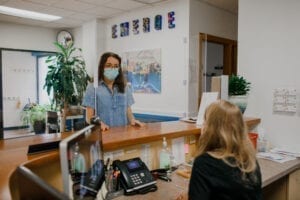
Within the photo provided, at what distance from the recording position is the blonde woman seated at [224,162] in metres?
1.24

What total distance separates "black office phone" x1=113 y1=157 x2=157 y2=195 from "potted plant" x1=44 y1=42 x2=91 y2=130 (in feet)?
13.2

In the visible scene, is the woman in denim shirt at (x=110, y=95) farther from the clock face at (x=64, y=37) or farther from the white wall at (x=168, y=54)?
the clock face at (x=64, y=37)

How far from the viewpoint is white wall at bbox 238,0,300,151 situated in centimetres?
263

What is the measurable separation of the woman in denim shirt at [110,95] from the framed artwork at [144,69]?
212 cm

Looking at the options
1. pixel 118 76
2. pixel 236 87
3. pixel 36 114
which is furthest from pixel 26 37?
pixel 236 87

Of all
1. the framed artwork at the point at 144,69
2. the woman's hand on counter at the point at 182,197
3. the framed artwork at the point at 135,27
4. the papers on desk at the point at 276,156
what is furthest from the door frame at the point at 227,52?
the woman's hand on counter at the point at 182,197

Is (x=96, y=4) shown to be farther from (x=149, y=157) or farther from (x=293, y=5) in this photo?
(x=149, y=157)

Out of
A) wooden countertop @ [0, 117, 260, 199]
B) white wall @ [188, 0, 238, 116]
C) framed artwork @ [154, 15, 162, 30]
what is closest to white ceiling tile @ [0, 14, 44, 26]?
framed artwork @ [154, 15, 162, 30]

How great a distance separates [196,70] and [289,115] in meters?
1.96

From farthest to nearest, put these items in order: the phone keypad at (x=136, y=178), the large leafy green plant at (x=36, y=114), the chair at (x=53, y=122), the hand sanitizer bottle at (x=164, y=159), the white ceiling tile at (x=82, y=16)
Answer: the large leafy green plant at (x=36, y=114)
the white ceiling tile at (x=82, y=16)
the chair at (x=53, y=122)
the hand sanitizer bottle at (x=164, y=159)
the phone keypad at (x=136, y=178)

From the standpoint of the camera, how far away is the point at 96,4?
4.64 metres

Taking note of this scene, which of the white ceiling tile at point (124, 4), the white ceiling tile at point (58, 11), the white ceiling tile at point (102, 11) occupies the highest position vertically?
the white ceiling tile at point (58, 11)

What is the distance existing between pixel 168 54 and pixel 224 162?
3.46 meters

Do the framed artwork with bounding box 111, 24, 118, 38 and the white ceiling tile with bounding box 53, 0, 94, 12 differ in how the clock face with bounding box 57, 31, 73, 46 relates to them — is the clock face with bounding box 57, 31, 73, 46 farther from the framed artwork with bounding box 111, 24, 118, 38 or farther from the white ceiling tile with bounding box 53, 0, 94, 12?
the white ceiling tile with bounding box 53, 0, 94, 12
